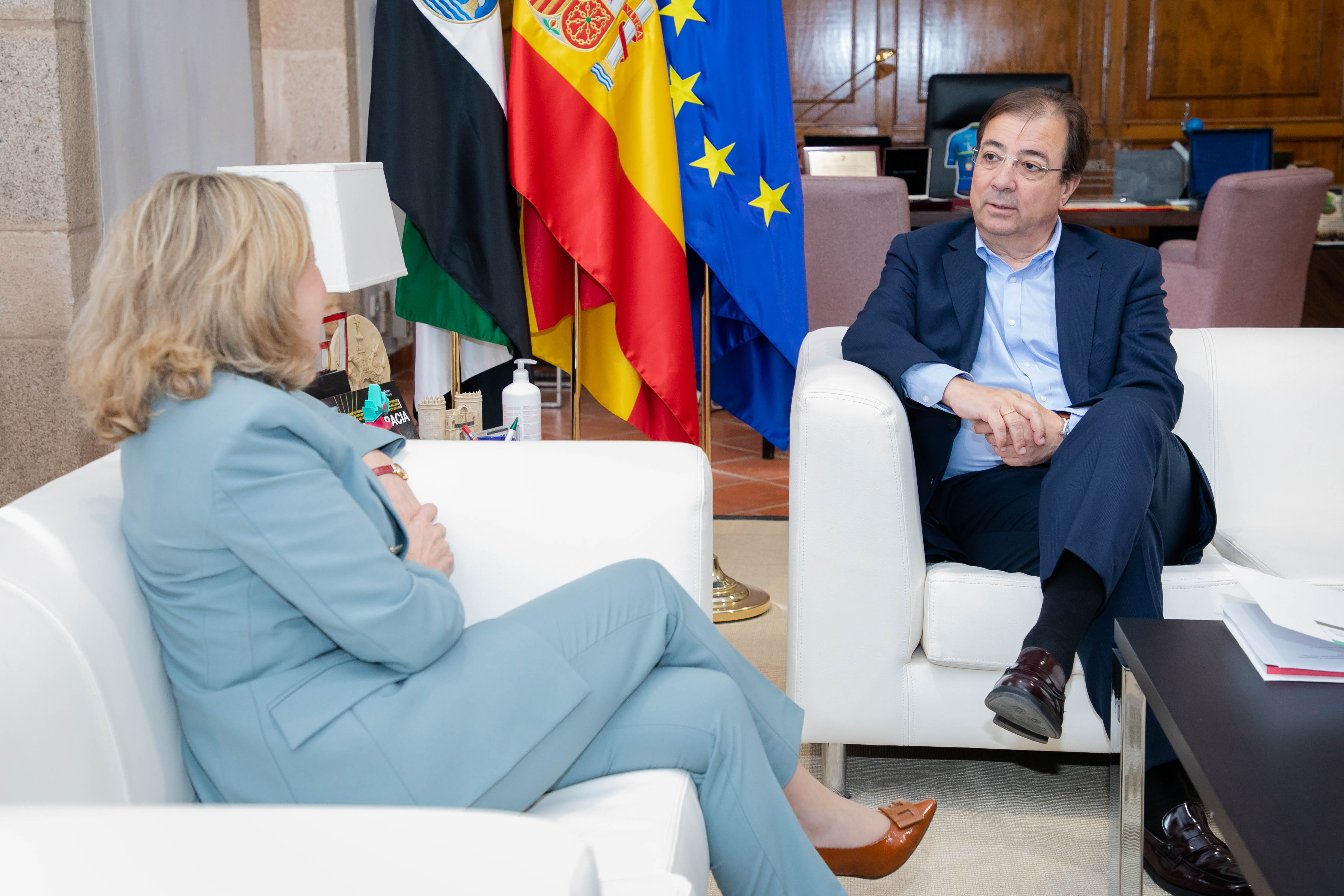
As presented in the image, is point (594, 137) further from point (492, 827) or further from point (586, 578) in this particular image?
point (492, 827)

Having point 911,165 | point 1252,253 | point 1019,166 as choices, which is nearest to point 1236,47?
point 911,165

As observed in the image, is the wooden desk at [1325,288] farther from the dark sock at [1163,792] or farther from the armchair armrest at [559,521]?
the armchair armrest at [559,521]

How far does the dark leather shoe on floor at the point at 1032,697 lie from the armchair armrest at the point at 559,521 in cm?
42

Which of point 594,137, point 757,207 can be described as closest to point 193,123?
point 594,137

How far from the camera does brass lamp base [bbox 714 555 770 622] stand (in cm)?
269

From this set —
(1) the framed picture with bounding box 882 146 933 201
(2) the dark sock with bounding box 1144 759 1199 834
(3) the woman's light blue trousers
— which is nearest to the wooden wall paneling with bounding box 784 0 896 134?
(1) the framed picture with bounding box 882 146 933 201

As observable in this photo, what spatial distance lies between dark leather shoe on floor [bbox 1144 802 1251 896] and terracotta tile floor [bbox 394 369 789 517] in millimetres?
1620

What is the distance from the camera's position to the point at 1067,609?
169 cm

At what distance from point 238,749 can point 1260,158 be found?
4535mm

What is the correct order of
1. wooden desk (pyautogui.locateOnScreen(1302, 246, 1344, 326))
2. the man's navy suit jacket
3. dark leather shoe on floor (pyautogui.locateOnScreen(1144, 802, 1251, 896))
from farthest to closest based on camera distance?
1. wooden desk (pyautogui.locateOnScreen(1302, 246, 1344, 326))
2. the man's navy suit jacket
3. dark leather shoe on floor (pyautogui.locateOnScreen(1144, 802, 1251, 896))

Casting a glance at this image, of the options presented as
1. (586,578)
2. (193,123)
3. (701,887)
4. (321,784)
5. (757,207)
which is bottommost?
(701,887)

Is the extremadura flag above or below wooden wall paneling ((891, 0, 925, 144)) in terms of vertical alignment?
below

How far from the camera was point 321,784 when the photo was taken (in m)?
1.12

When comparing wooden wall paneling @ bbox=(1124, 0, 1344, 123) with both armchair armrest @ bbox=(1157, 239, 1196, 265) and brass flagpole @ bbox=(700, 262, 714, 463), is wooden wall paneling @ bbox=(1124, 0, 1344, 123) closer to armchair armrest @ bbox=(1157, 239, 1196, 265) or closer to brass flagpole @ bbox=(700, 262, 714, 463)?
armchair armrest @ bbox=(1157, 239, 1196, 265)
